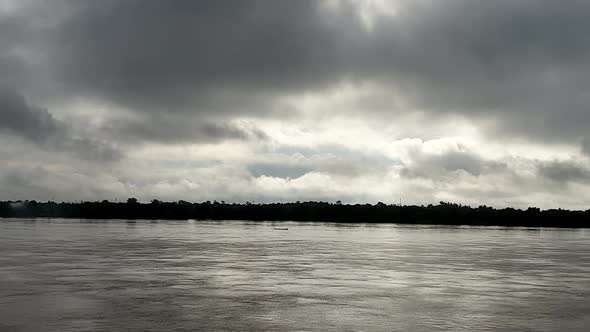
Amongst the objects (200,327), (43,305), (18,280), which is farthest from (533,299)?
(18,280)

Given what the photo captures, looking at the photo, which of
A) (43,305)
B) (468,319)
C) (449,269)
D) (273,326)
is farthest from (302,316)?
(449,269)

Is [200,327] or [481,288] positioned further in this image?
[481,288]

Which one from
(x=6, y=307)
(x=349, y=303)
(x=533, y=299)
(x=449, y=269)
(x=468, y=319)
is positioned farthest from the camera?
(x=449, y=269)

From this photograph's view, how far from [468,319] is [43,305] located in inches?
742

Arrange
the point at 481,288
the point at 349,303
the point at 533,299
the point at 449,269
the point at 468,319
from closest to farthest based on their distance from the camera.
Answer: the point at 468,319 → the point at 349,303 → the point at 533,299 → the point at 481,288 → the point at 449,269

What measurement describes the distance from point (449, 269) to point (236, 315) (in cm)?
2615

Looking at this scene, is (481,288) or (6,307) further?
(481,288)

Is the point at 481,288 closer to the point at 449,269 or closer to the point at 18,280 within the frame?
the point at 449,269

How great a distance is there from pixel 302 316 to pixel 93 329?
8.32 m

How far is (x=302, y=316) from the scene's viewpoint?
25391 mm

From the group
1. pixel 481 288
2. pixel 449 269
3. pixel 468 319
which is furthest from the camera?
pixel 449 269

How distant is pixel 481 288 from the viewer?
3578 cm

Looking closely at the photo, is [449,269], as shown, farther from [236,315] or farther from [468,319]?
[236,315]

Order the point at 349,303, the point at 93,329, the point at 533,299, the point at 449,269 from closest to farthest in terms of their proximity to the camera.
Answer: the point at 93,329 < the point at 349,303 < the point at 533,299 < the point at 449,269
